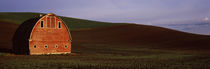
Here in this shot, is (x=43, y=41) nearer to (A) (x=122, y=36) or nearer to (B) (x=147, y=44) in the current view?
(B) (x=147, y=44)

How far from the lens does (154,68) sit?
2034 centimetres

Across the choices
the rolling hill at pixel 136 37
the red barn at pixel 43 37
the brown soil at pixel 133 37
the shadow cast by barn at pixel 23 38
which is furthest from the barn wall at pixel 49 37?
the rolling hill at pixel 136 37

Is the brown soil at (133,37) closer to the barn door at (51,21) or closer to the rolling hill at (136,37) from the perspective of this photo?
the rolling hill at (136,37)

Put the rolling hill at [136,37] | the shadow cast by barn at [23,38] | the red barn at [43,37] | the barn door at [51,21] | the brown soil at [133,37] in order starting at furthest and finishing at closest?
the rolling hill at [136,37] < the brown soil at [133,37] < the barn door at [51,21] < the shadow cast by barn at [23,38] < the red barn at [43,37]

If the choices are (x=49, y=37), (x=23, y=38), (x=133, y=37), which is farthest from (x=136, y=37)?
(x=23, y=38)

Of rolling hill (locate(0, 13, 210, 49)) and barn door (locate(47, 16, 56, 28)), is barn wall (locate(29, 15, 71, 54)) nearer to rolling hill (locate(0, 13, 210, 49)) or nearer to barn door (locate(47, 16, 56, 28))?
barn door (locate(47, 16, 56, 28))

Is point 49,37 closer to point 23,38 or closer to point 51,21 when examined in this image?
point 51,21

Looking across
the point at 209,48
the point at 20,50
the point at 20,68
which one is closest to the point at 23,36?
the point at 20,50

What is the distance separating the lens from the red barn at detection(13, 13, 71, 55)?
123 feet

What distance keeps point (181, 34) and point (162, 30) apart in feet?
25.1

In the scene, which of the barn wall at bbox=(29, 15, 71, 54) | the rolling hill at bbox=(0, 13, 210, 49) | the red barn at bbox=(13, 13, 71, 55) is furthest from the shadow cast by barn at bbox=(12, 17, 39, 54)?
the rolling hill at bbox=(0, 13, 210, 49)

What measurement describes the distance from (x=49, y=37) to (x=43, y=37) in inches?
40.7

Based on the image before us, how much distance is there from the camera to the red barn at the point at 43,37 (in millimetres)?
37562

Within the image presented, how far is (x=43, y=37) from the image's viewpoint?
38.6m
